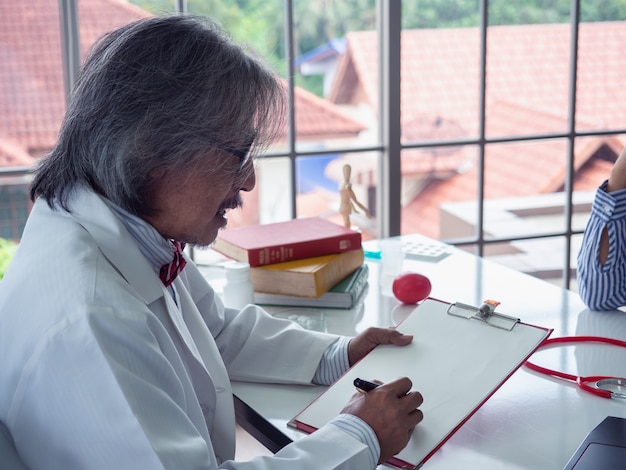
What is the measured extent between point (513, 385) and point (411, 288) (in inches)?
20.2

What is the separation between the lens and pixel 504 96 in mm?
3398

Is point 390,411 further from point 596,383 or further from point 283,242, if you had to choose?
point 283,242

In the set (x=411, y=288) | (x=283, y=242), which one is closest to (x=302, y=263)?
(x=283, y=242)

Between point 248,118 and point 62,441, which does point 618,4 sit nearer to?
point 248,118

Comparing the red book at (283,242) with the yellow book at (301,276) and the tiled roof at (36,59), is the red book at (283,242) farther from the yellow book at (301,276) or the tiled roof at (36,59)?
the tiled roof at (36,59)

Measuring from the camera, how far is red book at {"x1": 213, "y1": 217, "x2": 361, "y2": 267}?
201 cm

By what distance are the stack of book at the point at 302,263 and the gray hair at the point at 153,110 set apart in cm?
67

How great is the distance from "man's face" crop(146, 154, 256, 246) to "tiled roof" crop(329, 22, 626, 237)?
1.94m

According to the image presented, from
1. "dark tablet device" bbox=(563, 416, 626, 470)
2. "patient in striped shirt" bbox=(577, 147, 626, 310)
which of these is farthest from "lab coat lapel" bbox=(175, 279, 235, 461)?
"patient in striped shirt" bbox=(577, 147, 626, 310)

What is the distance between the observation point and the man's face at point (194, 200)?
1285 mm

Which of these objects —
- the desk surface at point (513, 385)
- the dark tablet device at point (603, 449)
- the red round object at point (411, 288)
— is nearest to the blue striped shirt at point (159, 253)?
the desk surface at point (513, 385)

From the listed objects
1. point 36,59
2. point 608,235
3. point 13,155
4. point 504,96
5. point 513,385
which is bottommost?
point 513,385

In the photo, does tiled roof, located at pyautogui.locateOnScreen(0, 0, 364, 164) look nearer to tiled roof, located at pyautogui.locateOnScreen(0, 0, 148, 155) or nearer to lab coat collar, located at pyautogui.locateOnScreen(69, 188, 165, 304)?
tiled roof, located at pyautogui.locateOnScreen(0, 0, 148, 155)

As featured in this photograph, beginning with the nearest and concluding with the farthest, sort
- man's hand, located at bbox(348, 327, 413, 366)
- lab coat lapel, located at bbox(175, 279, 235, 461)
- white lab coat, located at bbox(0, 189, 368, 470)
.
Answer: white lab coat, located at bbox(0, 189, 368, 470)
lab coat lapel, located at bbox(175, 279, 235, 461)
man's hand, located at bbox(348, 327, 413, 366)
